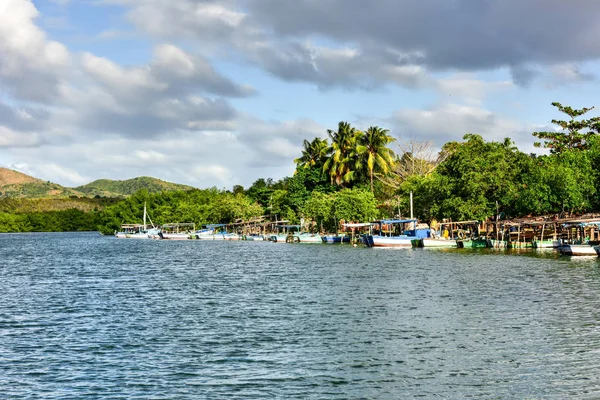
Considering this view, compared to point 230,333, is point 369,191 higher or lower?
higher

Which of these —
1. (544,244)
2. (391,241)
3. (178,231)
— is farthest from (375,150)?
(178,231)

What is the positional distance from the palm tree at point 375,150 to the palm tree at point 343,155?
189cm

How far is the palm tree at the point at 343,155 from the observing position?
12593 cm

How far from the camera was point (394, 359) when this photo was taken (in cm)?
2253

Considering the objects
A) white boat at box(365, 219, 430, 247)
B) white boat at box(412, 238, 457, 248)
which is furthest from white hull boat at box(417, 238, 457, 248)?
white boat at box(365, 219, 430, 247)

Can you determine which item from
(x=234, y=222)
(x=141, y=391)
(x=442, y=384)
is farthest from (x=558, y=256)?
(x=234, y=222)

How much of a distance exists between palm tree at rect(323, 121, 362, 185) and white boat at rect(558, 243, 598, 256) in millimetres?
61655

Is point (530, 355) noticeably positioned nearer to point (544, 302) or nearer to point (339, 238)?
point (544, 302)

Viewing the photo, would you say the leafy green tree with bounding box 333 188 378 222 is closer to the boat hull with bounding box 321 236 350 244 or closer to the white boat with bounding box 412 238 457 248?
the boat hull with bounding box 321 236 350 244

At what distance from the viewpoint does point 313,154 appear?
14212 cm

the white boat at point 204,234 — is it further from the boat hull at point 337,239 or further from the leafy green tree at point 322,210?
the boat hull at point 337,239

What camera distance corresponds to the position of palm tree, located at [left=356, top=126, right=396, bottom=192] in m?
123

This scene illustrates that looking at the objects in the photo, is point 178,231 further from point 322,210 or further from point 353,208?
point 353,208

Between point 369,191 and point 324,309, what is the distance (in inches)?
3657
